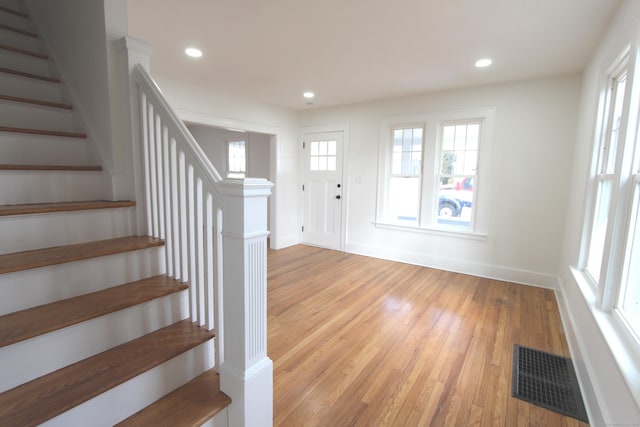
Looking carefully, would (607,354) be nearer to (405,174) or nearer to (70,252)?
(70,252)

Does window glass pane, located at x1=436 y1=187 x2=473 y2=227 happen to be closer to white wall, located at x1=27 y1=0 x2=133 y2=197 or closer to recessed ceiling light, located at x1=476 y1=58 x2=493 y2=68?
recessed ceiling light, located at x1=476 y1=58 x2=493 y2=68

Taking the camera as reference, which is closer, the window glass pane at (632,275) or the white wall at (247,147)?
the window glass pane at (632,275)

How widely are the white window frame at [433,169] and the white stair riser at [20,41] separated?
154 inches

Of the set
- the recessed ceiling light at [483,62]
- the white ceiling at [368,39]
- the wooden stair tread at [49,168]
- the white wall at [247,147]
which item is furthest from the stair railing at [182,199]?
the white wall at [247,147]

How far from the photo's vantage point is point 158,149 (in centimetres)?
161

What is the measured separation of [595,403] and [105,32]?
11.0ft

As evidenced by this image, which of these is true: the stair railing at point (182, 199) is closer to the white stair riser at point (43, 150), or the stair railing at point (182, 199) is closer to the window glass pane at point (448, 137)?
the white stair riser at point (43, 150)

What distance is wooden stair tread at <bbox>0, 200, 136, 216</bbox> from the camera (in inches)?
53.1

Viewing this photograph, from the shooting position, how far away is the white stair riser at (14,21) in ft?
7.48

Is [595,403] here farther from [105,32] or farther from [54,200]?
[105,32]

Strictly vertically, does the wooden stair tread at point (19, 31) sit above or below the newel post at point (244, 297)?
above

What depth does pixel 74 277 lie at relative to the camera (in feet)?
4.52

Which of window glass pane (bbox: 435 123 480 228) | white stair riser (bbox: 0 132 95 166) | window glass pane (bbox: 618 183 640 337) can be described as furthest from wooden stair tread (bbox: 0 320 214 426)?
window glass pane (bbox: 435 123 480 228)

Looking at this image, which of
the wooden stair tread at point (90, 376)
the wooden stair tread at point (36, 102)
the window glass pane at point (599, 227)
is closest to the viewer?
the wooden stair tread at point (90, 376)
